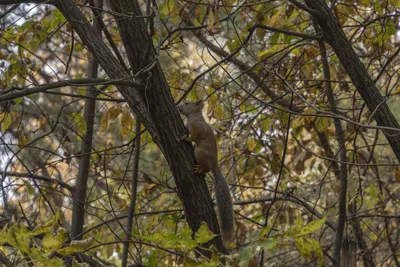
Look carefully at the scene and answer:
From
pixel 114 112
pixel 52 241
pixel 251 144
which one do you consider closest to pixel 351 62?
pixel 251 144

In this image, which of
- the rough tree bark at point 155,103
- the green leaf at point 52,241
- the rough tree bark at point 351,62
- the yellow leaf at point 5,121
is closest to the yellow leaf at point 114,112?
the yellow leaf at point 5,121

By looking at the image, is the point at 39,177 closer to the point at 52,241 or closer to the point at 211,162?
the point at 211,162

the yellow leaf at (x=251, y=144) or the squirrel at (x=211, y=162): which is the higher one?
the yellow leaf at (x=251, y=144)

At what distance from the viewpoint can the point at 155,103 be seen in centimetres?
241

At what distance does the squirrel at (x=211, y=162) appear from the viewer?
9.98 ft

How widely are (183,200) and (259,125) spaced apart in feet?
5.15

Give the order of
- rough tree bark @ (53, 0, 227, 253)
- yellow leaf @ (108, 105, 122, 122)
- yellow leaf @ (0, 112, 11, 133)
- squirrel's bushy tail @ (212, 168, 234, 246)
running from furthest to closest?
yellow leaf @ (108, 105, 122, 122), yellow leaf @ (0, 112, 11, 133), squirrel's bushy tail @ (212, 168, 234, 246), rough tree bark @ (53, 0, 227, 253)

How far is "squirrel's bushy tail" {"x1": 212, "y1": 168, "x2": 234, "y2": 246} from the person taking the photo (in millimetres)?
3028

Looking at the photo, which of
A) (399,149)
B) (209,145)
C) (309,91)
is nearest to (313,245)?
(399,149)

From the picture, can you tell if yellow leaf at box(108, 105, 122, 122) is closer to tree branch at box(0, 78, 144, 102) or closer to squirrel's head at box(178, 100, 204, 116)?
squirrel's head at box(178, 100, 204, 116)

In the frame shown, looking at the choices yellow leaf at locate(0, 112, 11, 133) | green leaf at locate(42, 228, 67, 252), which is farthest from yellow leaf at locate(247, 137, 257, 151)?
green leaf at locate(42, 228, 67, 252)

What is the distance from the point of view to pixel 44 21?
3424 mm

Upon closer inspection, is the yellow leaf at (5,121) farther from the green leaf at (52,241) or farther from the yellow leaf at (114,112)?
the green leaf at (52,241)

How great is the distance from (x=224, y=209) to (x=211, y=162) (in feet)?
0.80
